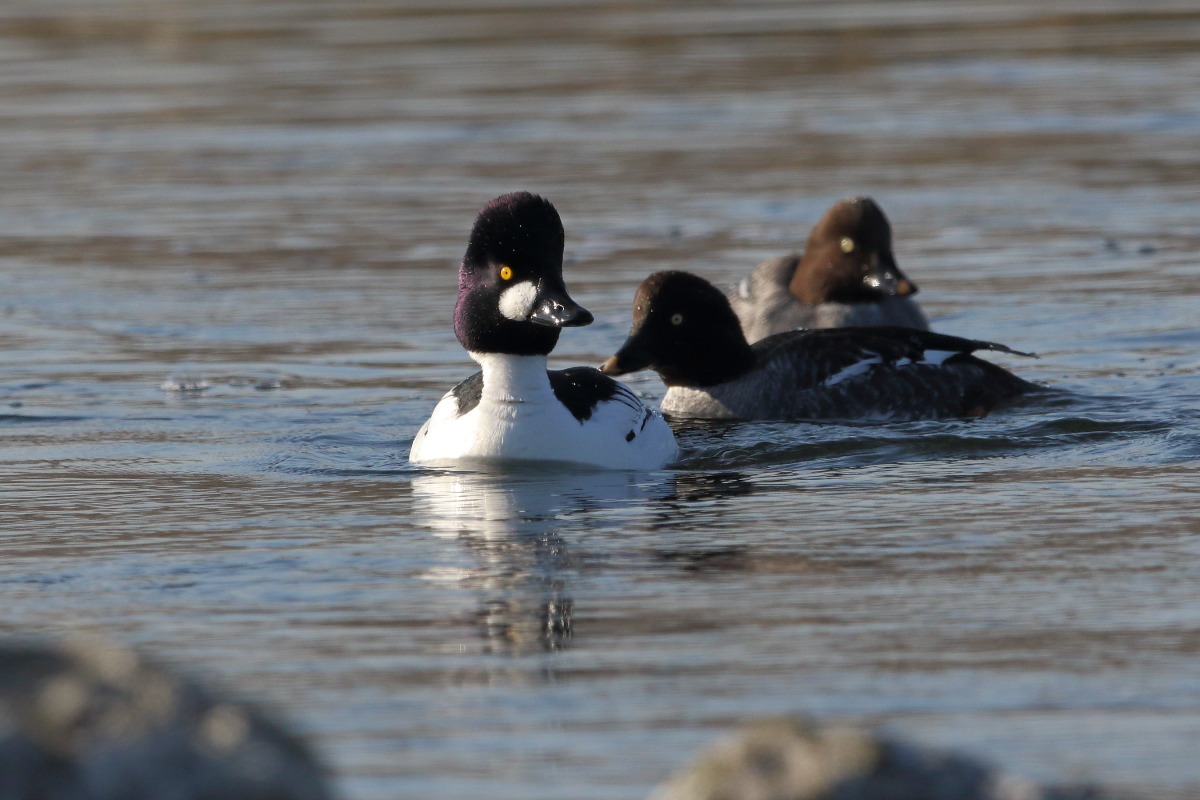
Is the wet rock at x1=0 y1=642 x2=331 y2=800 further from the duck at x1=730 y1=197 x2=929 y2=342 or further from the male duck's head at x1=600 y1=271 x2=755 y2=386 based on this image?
the duck at x1=730 y1=197 x2=929 y2=342

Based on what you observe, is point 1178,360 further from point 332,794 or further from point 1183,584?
point 332,794

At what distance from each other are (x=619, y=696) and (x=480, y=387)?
12.5ft

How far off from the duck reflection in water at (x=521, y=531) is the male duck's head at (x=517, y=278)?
58 centimetres

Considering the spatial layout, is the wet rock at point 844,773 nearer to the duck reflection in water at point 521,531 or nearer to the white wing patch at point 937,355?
the duck reflection in water at point 521,531

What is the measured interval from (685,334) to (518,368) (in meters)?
2.06

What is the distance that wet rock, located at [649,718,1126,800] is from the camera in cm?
352

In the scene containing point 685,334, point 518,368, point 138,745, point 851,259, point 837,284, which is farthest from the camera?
point 837,284

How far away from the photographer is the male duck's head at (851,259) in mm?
11805

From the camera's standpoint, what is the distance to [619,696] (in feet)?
16.6

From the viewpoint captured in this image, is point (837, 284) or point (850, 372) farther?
point (837, 284)

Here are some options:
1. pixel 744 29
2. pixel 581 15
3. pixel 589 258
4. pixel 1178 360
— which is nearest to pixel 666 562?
pixel 1178 360

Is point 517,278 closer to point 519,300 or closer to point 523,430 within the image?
point 519,300

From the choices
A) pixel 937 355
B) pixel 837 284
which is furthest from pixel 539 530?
pixel 837 284

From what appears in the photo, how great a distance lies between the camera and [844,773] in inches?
139
